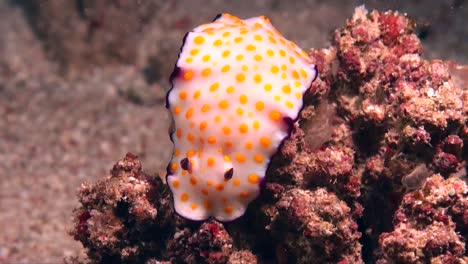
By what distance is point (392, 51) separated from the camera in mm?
3979

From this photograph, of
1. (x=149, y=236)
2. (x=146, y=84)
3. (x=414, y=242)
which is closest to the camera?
(x=414, y=242)

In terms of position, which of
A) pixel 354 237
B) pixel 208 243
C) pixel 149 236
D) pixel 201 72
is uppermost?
pixel 201 72

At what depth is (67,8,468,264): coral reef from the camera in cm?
315

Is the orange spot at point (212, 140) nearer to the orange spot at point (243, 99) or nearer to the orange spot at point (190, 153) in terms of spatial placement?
the orange spot at point (190, 153)

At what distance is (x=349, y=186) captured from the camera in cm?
336

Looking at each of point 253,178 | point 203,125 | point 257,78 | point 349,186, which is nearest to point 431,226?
point 349,186

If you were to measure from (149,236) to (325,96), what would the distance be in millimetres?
1752

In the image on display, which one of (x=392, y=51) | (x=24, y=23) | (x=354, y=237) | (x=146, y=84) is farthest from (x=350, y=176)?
(x=24, y=23)

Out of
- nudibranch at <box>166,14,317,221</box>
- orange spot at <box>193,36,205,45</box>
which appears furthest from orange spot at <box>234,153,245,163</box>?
orange spot at <box>193,36,205,45</box>

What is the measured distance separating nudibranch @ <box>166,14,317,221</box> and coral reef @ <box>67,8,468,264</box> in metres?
0.22

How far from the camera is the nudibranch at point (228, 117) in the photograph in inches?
124

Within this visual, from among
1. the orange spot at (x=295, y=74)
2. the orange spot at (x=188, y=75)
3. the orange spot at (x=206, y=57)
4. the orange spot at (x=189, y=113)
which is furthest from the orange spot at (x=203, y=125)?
the orange spot at (x=295, y=74)

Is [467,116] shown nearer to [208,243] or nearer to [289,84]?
[289,84]

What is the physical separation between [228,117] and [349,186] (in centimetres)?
97
